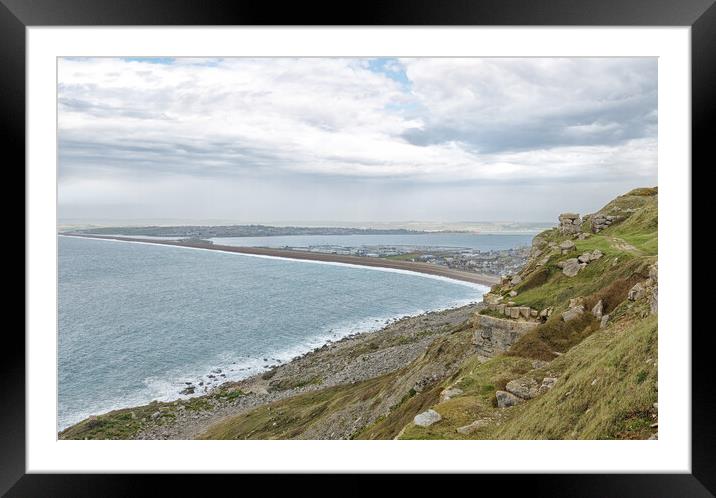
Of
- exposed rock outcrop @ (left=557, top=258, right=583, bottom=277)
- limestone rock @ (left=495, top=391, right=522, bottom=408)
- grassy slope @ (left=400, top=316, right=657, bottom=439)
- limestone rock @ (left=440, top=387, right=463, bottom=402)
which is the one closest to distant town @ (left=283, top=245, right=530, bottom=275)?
exposed rock outcrop @ (left=557, top=258, right=583, bottom=277)

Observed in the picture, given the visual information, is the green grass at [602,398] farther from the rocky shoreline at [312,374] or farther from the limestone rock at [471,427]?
the rocky shoreline at [312,374]

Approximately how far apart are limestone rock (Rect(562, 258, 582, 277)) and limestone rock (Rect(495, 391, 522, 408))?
404 cm

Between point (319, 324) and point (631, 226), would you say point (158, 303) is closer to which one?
point (319, 324)

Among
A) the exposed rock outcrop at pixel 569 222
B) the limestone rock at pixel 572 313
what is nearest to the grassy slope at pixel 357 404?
the limestone rock at pixel 572 313

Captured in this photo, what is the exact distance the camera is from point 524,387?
531 centimetres

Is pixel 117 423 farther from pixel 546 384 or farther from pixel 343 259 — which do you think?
pixel 546 384

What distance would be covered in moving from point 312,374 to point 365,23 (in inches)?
695

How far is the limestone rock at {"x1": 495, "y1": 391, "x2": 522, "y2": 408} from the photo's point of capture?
5.11m

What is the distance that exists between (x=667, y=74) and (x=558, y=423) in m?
3.19

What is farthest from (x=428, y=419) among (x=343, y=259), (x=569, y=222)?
(x=343, y=259)

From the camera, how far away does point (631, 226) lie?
32.3ft

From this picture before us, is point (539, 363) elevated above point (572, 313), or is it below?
below

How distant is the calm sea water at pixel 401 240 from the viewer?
1697cm

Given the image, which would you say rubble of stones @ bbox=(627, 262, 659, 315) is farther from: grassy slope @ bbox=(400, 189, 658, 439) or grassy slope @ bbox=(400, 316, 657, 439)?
grassy slope @ bbox=(400, 316, 657, 439)
